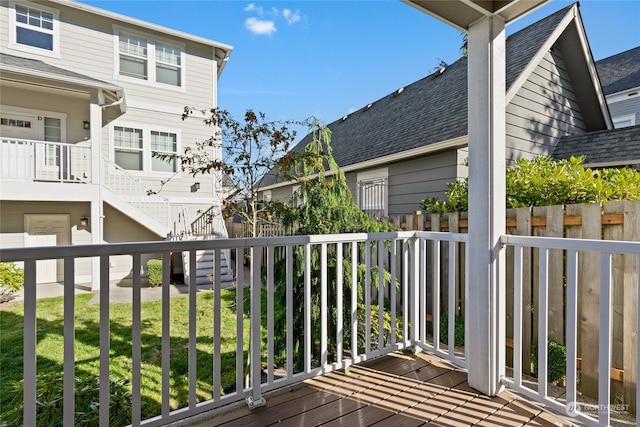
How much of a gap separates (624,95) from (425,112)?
8.60 meters

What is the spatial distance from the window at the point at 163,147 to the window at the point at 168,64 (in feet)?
4.87

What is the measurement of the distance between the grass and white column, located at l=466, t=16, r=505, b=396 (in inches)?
79.0

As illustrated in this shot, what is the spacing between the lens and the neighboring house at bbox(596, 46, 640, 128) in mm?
10445

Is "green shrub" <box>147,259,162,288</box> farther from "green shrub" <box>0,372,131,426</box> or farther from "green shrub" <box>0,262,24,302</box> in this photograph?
"green shrub" <box>0,372,131,426</box>

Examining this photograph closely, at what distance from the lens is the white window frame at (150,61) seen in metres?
8.29

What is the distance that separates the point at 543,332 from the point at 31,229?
31.3 ft

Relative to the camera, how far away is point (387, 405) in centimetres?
201

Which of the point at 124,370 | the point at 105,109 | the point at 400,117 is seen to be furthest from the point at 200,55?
the point at 124,370

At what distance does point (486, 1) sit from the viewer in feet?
6.64

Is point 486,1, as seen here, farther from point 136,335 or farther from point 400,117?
point 400,117

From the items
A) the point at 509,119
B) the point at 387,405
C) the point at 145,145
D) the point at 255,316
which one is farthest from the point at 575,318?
the point at 145,145

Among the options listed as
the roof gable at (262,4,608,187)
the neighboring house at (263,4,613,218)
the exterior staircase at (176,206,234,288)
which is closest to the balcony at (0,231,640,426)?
the neighboring house at (263,4,613,218)

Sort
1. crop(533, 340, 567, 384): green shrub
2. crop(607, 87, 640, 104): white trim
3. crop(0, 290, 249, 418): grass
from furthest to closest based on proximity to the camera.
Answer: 1. crop(607, 87, 640, 104): white trim
2. crop(0, 290, 249, 418): grass
3. crop(533, 340, 567, 384): green shrub

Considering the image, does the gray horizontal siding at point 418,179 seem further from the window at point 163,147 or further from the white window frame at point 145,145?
the window at point 163,147
